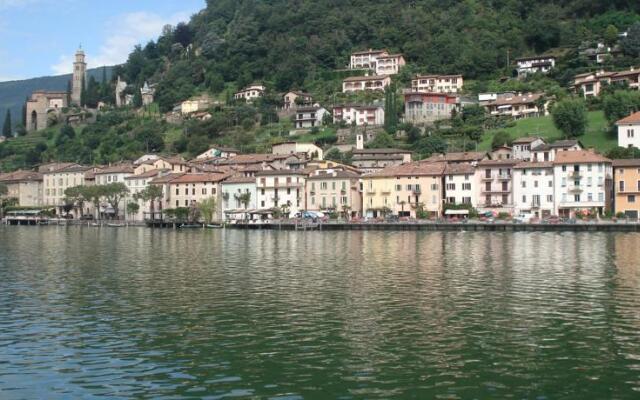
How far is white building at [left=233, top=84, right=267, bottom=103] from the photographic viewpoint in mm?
149900

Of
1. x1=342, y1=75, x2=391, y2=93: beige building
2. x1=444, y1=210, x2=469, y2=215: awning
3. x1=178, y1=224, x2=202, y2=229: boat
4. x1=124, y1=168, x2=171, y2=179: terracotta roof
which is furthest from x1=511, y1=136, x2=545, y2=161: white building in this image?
x1=124, y1=168, x2=171, y2=179: terracotta roof

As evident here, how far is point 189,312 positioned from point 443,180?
2567 inches

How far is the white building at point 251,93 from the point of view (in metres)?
150

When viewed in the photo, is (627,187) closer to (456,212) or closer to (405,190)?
(456,212)

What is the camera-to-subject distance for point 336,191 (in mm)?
94812

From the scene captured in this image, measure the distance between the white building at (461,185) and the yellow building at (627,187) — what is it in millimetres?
15171

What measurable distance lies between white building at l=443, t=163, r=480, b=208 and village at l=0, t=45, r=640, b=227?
0.13 meters

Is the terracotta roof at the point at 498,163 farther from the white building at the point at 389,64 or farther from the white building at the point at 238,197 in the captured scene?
the white building at the point at 389,64

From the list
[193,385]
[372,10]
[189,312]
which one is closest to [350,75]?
[372,10]

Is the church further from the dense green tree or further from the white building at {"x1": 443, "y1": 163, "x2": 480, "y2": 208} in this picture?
the dense green tree

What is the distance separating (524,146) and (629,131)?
11721 mm

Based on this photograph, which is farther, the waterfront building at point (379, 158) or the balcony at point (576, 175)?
the waterfront building at point (379, 158)

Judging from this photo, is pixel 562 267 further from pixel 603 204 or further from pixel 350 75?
pixel 350 75

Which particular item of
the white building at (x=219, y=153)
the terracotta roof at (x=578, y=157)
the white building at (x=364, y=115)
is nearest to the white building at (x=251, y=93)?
the white building at (x=219, y=153)
